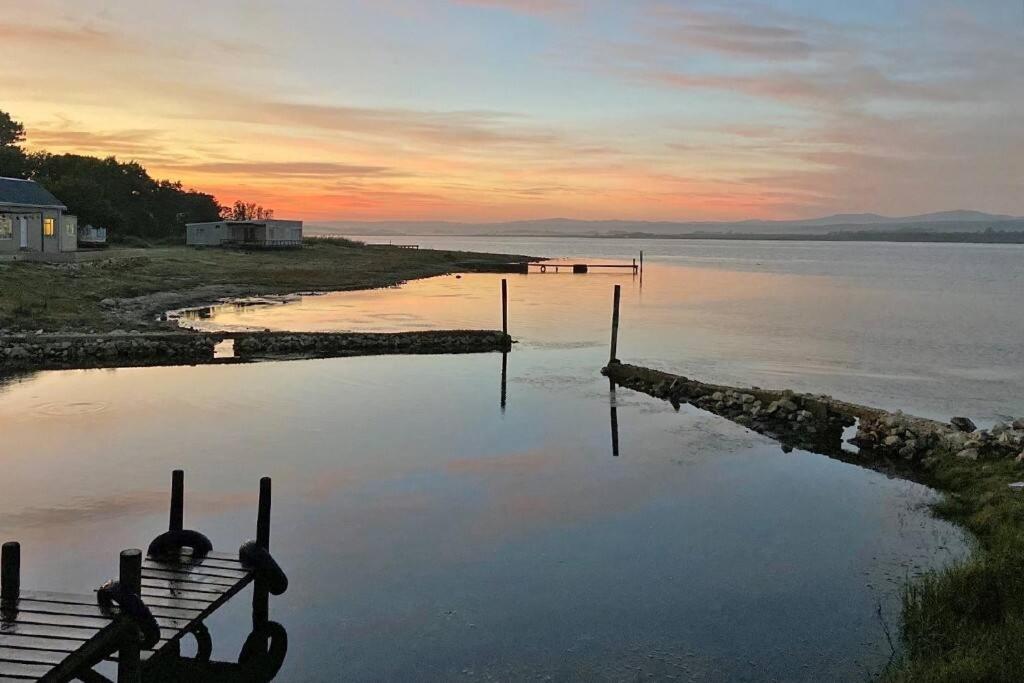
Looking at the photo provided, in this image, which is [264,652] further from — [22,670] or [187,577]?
[22,670]

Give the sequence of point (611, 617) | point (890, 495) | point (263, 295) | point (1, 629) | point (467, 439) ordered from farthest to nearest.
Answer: point (263, 295), point (467, 439), point (890, 495), point (611, 617), point (1, 629)

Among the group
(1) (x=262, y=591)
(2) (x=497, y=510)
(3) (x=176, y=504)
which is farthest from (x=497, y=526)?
(3) (x=176, y=504)

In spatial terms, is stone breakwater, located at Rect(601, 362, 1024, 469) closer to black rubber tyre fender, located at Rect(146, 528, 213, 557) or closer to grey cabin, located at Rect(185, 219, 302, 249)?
black rubber tyre fender, located at Rect(146, 528, 213, 557)

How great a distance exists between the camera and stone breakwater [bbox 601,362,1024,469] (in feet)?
55.4

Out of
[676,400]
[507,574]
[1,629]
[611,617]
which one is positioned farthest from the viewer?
[676,400]

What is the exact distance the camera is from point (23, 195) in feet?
163

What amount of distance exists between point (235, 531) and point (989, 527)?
1130cm

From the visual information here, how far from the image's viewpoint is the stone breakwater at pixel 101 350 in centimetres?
2647

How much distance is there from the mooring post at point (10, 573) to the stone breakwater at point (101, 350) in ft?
68.4

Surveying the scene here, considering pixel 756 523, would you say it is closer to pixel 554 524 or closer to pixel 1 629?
pixel 554 524

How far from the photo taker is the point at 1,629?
7.07 m

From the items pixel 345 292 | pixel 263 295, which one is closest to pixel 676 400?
pixel 263 295

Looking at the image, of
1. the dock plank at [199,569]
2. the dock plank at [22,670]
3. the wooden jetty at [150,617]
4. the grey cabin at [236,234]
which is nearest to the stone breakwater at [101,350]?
the wooden jetty at [150,617]

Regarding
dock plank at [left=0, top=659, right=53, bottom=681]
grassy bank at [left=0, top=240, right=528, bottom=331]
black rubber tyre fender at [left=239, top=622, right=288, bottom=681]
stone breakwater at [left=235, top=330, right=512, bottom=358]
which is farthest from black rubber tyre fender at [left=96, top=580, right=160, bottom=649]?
grassy bank at [left=0, top=240, right=528, bottom=331]
